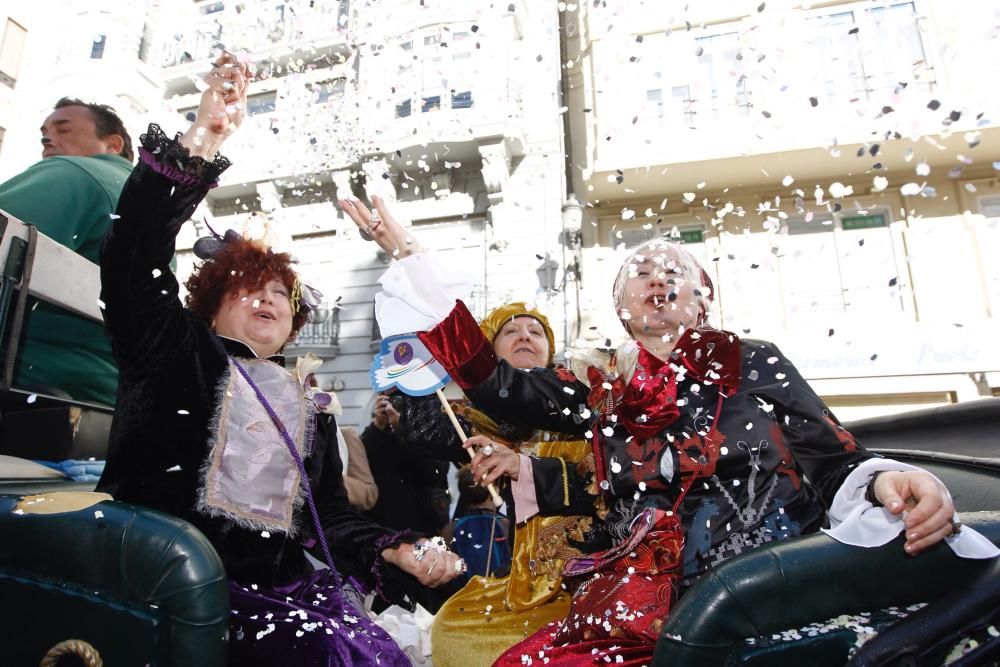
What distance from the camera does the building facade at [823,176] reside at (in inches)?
372

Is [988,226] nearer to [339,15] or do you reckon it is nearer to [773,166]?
[773,166]

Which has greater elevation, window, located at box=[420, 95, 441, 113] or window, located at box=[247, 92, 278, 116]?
window, located at box=[247, 92, 278, 116]

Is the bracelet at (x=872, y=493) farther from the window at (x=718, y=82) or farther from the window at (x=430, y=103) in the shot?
the window at (x=430, y=103)

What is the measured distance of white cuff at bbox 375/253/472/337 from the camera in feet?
6.34

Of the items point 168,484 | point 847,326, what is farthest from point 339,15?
point 168,484

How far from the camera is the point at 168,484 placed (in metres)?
1.72

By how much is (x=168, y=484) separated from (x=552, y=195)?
10.3 meters

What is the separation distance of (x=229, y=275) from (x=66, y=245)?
0.75 m

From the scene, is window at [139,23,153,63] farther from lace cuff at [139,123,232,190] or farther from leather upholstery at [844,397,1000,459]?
leather upholstery at [844,397,1000,459]

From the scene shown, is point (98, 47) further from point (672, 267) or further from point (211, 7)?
point (672, 267)

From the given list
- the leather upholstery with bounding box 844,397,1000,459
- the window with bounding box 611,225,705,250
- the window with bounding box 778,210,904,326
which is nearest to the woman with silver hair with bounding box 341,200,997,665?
the leather upholstery with bounding box 844,397,1000,459

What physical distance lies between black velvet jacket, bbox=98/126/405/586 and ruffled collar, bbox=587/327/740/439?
847 millimetres

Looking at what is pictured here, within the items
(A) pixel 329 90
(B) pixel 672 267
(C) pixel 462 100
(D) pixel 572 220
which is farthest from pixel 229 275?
(A) pixel 329 90

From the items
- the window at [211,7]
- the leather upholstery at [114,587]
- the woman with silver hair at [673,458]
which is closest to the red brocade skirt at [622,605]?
the woman with silver hair at [673,458]
